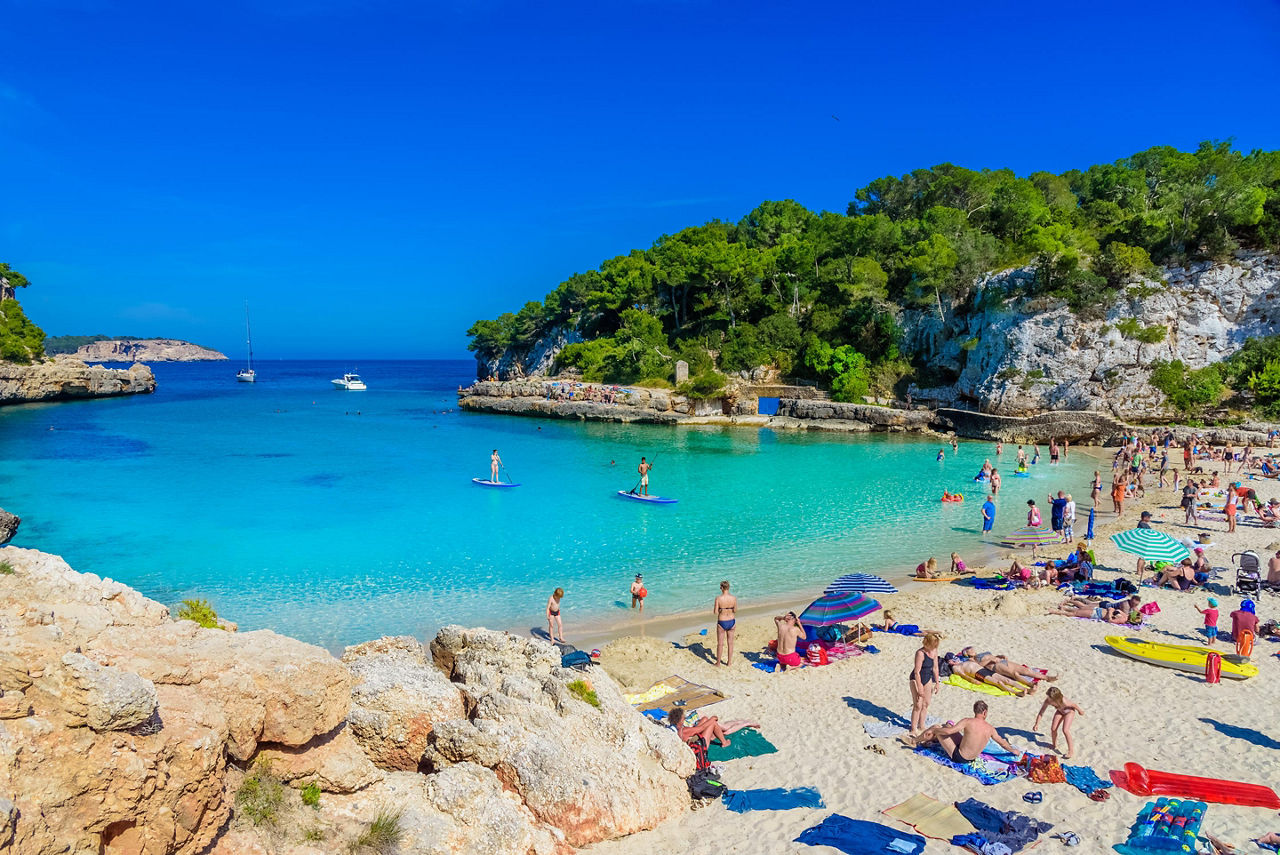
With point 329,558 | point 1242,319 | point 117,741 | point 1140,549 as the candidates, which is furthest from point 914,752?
point 1242,319

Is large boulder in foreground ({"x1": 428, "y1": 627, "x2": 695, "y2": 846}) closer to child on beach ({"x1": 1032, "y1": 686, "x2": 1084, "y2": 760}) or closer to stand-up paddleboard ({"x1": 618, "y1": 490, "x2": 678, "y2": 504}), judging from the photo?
child on beach ({"x1": 1032, "y1": 686, "x2": 1084, "y2": 760})

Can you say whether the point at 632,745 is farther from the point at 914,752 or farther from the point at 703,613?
the point at 703,613

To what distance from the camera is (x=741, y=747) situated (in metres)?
8.17

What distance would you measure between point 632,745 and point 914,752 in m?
3.23

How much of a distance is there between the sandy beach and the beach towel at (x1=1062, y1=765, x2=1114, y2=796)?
116 mm

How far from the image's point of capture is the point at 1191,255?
39344mm

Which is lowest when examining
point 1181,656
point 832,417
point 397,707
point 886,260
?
point 1181,656

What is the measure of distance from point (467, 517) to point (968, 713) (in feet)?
50.3

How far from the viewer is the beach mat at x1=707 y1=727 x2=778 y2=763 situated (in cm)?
801

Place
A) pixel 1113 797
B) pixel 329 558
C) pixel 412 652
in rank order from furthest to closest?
pixel 329 558
pixel 412 652
pixel 1113 797

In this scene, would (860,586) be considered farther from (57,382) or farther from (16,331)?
(16,331)

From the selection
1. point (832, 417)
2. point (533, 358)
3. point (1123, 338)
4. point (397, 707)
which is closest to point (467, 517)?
point (397, 707)

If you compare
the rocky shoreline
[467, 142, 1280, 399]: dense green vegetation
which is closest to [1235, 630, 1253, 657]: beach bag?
the rocky shoreline

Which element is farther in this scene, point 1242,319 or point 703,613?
point 1242,319
